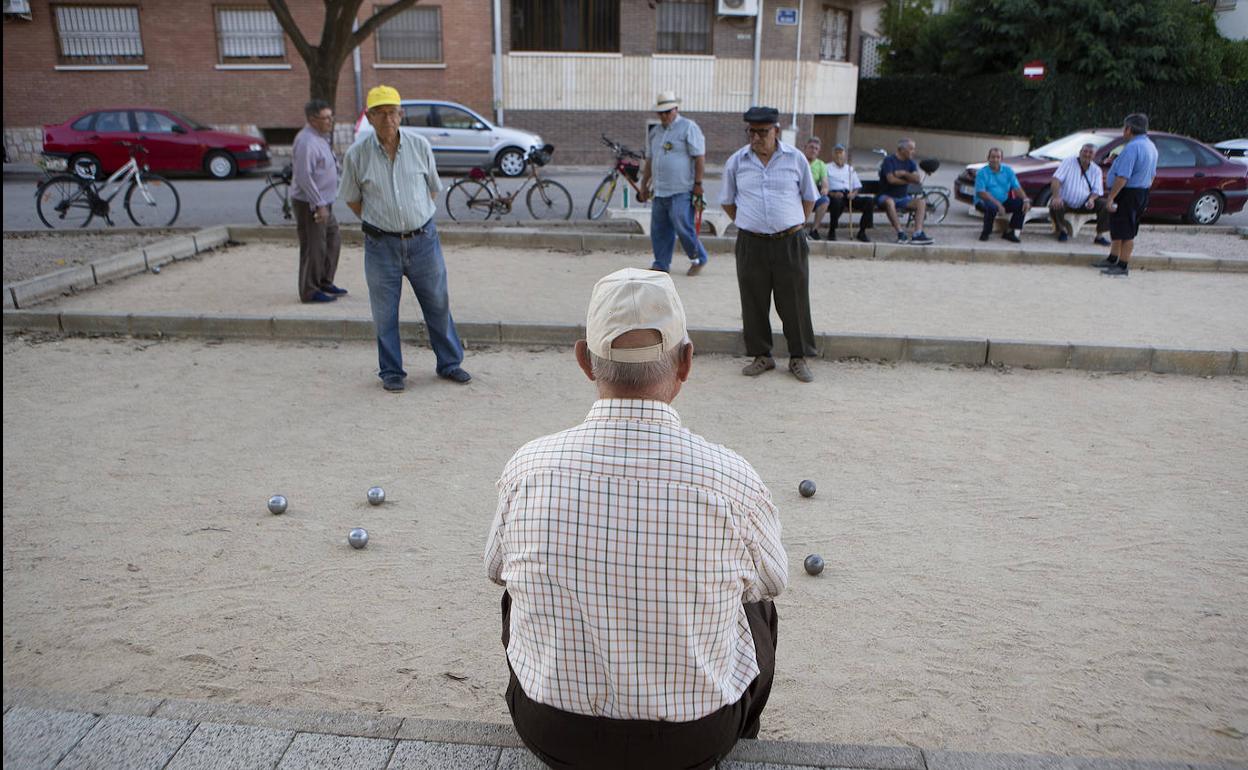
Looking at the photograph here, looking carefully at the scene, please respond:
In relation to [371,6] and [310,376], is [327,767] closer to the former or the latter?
[310,376]

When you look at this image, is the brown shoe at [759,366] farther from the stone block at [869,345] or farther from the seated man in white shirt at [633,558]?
the seated man in white shirt at [633,558]

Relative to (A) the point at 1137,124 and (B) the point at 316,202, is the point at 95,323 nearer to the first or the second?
(B) the point at 316,202

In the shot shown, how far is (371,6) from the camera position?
24.4 meters

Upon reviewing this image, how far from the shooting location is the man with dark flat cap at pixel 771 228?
6891 mm

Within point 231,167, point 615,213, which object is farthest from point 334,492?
point 231,167

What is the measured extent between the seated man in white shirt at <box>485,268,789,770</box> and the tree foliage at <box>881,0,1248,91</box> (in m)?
30.0

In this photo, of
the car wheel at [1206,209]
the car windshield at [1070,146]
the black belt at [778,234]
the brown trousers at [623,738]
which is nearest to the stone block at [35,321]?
the black belt at [778,234]

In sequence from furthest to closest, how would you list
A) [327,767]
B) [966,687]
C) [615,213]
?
[615,213] → [966,687] → [327,767]

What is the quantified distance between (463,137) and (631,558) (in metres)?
21.2

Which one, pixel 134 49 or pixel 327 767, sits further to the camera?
pixel 134 49

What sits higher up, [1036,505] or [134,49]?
[134,49]

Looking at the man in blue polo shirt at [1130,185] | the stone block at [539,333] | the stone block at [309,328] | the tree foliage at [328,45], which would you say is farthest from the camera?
the tree foliage at [328,45]

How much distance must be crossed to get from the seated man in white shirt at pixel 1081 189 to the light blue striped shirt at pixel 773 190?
852cm

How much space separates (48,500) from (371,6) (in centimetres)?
2204
